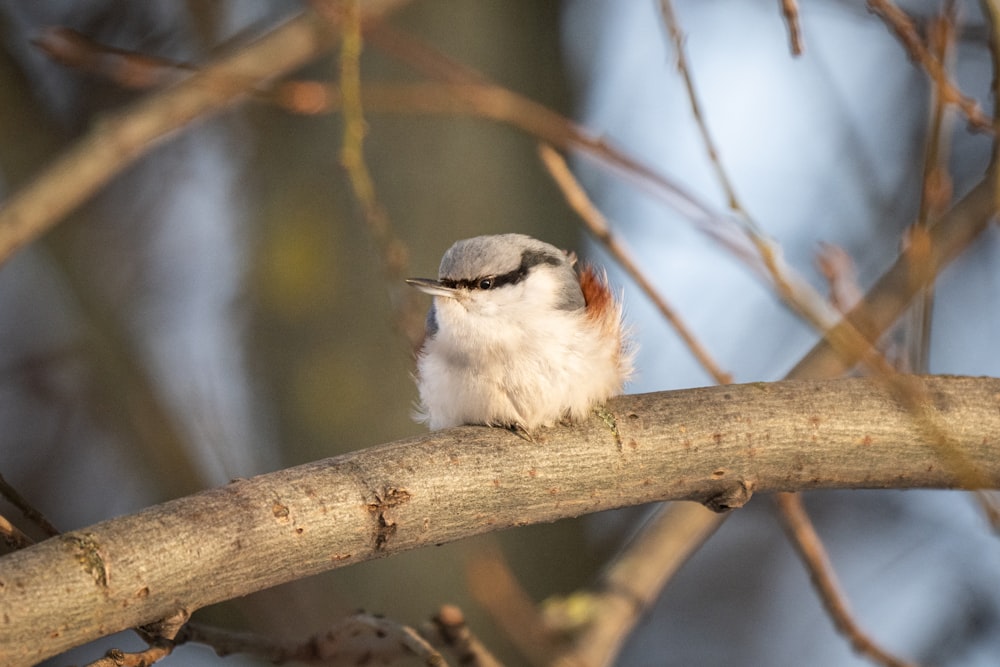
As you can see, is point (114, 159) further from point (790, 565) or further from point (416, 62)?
point (790, 565)

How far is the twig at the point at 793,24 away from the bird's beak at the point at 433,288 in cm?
98

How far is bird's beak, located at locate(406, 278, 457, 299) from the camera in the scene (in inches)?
90.2

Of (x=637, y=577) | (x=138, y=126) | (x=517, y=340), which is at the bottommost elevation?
(x=637, y=577)

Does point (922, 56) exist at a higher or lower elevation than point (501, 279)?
lower

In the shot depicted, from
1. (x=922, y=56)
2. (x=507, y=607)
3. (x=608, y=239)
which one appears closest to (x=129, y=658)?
(x=507, y=607)

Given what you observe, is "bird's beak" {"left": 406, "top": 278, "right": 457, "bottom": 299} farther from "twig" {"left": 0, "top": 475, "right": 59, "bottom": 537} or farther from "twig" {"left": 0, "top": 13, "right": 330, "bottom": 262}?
"twig" {"left": 0, "top": 475, "right": 59, "bottom": 537}

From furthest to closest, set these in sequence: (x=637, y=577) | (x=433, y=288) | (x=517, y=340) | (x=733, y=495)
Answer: (x=637, y=577) < (x=433, y=288) < (x=517, y=340) < (x=733, y=495)

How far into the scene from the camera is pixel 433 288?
7.59 ft

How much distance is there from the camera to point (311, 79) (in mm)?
3797

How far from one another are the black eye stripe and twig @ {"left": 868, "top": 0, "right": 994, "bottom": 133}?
949mm

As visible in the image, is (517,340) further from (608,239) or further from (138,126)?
(138,126)

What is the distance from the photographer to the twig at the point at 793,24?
1646mm

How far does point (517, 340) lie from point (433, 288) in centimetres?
26

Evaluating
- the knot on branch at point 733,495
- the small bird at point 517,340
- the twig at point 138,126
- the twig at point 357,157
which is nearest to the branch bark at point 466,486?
the knot on branch at point 733,495
